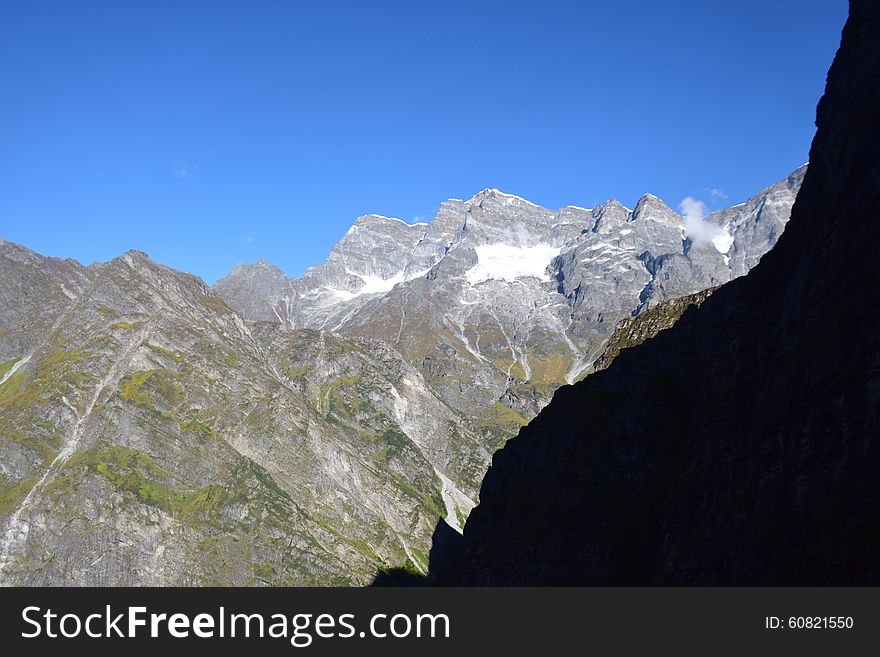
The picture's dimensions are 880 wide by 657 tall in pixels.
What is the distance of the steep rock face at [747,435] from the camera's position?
58344mm

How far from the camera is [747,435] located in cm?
7581

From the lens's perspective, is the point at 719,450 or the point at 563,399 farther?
the point at 563,399

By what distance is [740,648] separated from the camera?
41625 millimetres

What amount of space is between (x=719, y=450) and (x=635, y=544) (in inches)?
806

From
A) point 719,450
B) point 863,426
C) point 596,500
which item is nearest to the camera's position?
point 863,426

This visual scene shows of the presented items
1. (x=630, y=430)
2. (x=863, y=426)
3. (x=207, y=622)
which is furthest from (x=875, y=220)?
(x=207, y=622)

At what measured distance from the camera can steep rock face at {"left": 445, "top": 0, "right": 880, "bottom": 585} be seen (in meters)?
58.3

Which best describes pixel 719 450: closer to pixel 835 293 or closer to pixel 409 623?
pixel 835 293

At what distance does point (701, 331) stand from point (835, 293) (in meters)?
42.0

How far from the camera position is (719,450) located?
263 feet

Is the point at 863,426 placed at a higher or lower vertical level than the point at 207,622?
higher

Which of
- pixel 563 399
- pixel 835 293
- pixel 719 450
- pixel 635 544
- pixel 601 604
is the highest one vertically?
pixel 563 399

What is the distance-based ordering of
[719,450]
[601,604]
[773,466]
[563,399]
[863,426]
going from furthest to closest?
1. [563,399]
2. [719,450]
3. [773,466]
4. [863,426]
5. [601,604]

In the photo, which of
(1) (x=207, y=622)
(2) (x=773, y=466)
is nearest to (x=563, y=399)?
(2) (x=773, y=466)
